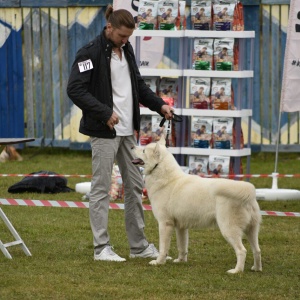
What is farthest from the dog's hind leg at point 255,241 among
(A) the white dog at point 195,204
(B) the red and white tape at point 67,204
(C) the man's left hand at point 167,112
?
(B) the red and white tape at point 67,204

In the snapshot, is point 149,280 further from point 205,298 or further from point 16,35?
point 16,35

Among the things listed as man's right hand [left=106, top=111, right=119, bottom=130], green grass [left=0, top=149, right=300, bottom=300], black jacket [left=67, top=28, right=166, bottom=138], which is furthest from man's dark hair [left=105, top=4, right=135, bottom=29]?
green grass [left=0, top=149, right=300, bottom=300]

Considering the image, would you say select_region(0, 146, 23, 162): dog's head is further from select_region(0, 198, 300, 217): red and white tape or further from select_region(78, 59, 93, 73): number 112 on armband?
select_region(78, 59, 93, 73): number 112 on armband

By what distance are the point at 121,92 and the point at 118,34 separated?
1.52 feet

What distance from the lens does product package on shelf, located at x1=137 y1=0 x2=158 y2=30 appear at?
1091 cm

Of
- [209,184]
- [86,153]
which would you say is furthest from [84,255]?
[86,153]

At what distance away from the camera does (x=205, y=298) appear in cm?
612

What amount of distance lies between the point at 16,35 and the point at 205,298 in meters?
11.0

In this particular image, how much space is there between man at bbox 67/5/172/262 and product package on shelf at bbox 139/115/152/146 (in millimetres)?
3368

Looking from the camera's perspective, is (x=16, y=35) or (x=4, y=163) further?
(x=16, y=35)

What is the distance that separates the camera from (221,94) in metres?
10.9

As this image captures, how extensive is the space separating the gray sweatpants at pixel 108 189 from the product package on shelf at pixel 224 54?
351 centimetres

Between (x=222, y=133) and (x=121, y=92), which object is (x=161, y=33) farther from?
(x=121, y=92)

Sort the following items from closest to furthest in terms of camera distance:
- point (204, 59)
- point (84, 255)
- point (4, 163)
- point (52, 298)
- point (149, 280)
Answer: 1. point (52, 298)
2. point (149, 280)
3. point (84, 255)
4. point (204, 59)
5. point (4, 163)
